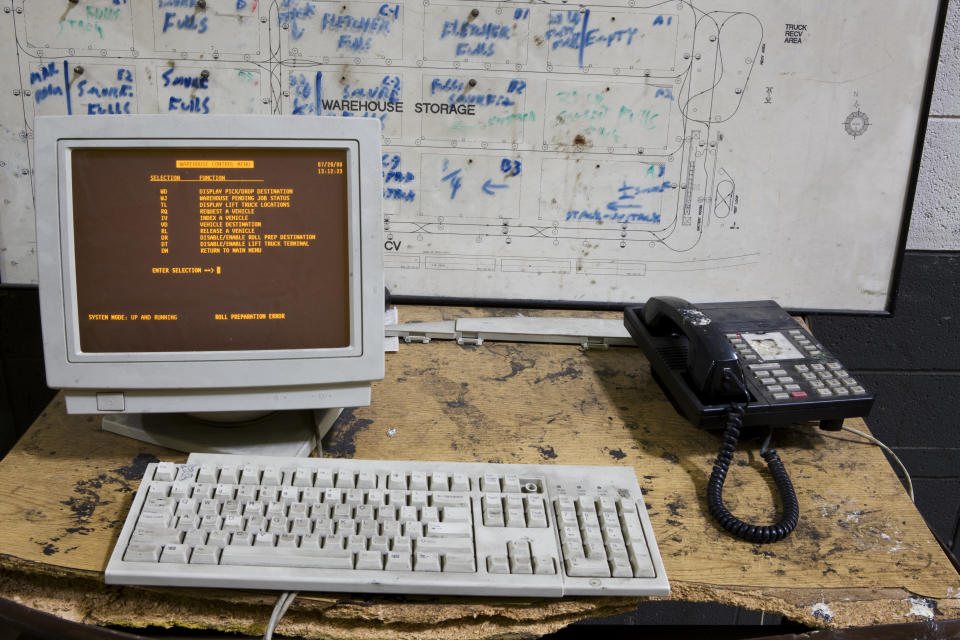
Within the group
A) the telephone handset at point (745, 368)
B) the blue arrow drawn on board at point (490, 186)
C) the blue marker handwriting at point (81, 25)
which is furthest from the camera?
the blue arrow drawn on board at point (490, 186)

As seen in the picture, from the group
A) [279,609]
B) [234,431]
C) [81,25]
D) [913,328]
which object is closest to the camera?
[279,609]

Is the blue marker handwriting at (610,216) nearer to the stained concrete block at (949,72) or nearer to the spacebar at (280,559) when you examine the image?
the stained concrete block at (949,72)

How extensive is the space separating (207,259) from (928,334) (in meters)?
1.37

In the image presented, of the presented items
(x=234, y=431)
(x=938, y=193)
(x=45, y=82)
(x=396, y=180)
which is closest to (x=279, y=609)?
(x=234, y=431)

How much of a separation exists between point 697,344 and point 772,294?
523mm

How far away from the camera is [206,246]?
0.86m

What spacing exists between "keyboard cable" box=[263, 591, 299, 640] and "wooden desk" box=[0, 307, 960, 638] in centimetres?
1

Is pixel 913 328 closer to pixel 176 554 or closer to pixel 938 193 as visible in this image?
pixel 938 193

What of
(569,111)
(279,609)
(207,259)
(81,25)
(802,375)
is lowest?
(279,609)

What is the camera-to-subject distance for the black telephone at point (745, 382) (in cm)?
91

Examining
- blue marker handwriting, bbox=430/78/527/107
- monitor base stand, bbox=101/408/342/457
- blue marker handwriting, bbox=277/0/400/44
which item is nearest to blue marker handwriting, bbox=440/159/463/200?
blue marker handwriting, bbox=430/78/527/107

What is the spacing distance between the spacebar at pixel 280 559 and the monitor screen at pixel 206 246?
26cm

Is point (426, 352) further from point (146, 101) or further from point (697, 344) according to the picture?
point (146, 101)

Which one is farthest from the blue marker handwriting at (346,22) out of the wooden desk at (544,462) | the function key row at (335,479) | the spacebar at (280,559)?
the spacebar at (280,559)
